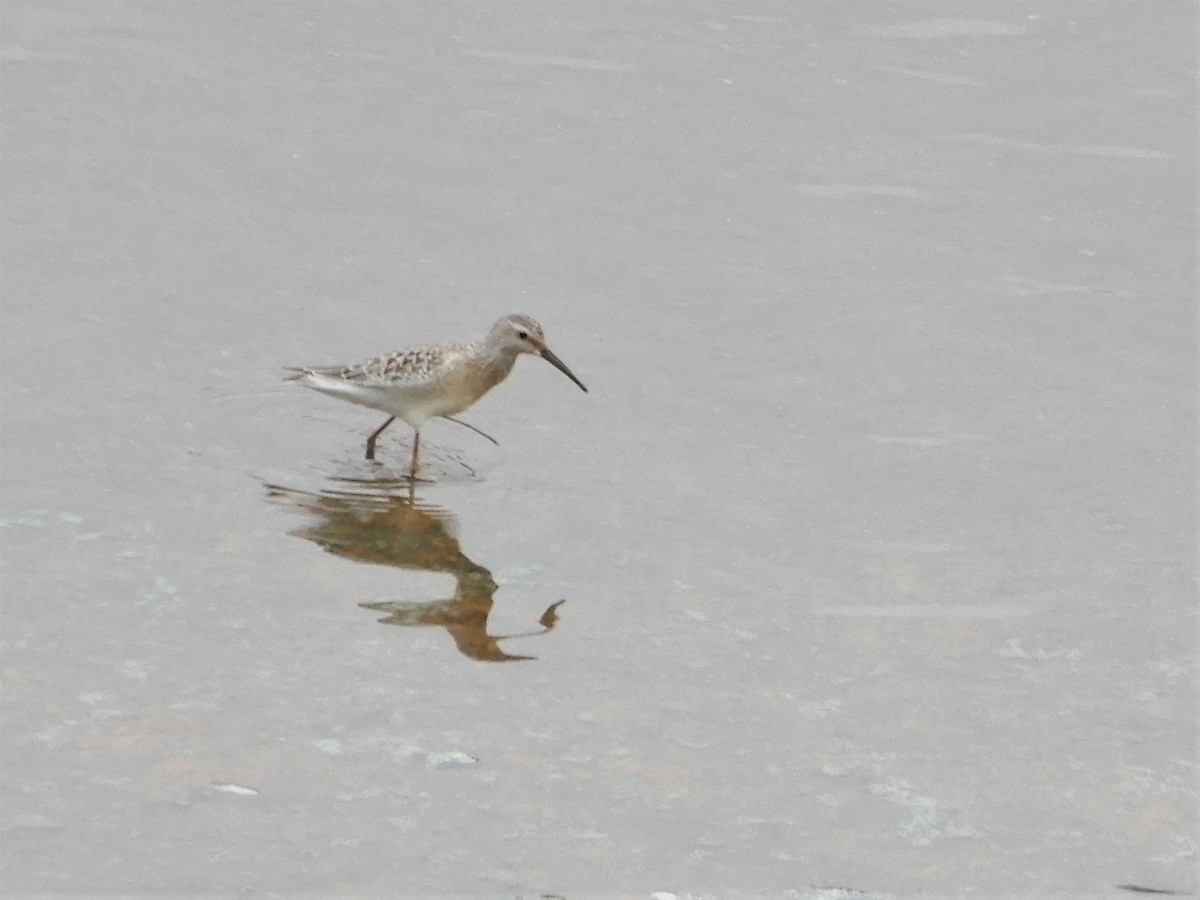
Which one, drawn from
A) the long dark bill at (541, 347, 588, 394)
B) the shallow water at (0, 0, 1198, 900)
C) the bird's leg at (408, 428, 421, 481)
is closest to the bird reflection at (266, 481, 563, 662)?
the shallow water at (0, 0, 1198, 900)

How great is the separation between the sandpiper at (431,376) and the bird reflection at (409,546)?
0.62 metres

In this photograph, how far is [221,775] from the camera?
793cm

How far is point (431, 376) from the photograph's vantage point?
38.3ft

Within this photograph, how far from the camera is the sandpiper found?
1159 centimetres

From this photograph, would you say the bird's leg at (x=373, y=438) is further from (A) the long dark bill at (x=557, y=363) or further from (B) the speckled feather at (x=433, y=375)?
(A) the long dark bill at (x=557, y=363)

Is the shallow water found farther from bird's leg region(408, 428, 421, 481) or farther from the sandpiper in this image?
the sandpiper

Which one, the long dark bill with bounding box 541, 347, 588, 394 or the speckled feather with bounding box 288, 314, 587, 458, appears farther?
the long dark bill with bounding box 541, 347, 588, 394

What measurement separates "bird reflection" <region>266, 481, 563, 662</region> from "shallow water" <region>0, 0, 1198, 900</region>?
39 millimetres

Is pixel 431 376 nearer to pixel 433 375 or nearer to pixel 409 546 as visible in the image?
pixel 433 375

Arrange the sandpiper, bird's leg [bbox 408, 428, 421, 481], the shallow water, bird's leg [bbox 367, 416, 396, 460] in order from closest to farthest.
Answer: the shallow water < bird's leg [bbox 408, 428, 421, 481] < the sandpiper < bird's leg [bbox 367, 416, 396, 460]

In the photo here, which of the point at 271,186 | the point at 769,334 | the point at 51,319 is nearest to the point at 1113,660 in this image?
the point at 769,334

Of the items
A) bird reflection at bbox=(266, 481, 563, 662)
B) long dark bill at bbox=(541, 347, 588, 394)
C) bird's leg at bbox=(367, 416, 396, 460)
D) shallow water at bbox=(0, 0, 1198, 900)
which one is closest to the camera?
shallow water at bbox=(0, 0, 1198, 900)

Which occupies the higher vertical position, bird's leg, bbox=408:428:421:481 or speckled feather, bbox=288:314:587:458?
speckled feather, bbox=288:314:587:458

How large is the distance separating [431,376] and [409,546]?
1.63 meters
